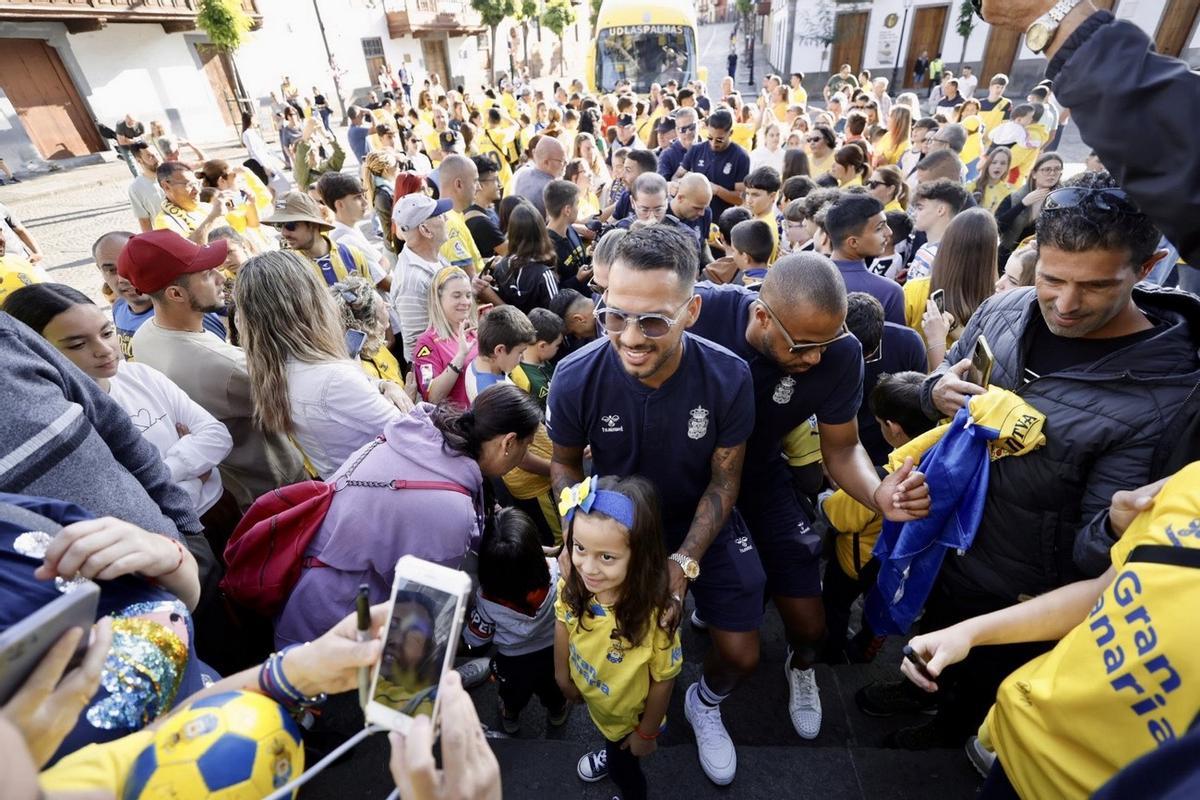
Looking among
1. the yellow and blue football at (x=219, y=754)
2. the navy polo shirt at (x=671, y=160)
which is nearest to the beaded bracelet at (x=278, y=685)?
the yellow and blue football at (x=219, y=754)

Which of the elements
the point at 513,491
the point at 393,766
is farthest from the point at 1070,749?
the point at 513,491

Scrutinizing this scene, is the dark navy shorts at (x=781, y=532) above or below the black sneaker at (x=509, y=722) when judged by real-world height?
above

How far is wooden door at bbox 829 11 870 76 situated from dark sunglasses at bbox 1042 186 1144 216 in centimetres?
3053

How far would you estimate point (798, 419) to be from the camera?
2.58 metres

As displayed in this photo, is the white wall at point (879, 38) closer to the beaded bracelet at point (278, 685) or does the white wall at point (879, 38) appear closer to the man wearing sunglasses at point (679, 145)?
the man wearing sunglasses at point (679, 145)

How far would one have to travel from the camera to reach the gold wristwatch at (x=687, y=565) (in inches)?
84.4

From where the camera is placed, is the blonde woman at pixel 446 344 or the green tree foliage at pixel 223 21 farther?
the green tree foliage at pixel 223 21

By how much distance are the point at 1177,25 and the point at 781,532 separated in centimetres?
3215

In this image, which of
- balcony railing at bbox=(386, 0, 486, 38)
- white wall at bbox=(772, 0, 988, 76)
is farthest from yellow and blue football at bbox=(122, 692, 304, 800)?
balcony railing at bbox=(386, 0, 486, 38)

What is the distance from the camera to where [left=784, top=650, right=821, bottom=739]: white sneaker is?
266cm

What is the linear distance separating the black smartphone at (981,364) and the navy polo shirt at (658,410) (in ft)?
3.06

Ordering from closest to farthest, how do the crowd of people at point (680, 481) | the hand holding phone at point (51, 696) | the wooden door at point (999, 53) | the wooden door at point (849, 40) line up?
1. the hand holding phone at point (51, 696)
2. the crowd of people at point (680, 481)
3. the wooden door at point (999, 53)
4. the wooden door at point (849, 40)

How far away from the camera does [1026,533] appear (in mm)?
1998

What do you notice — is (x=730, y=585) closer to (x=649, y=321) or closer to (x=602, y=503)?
(x=602, y=503)
